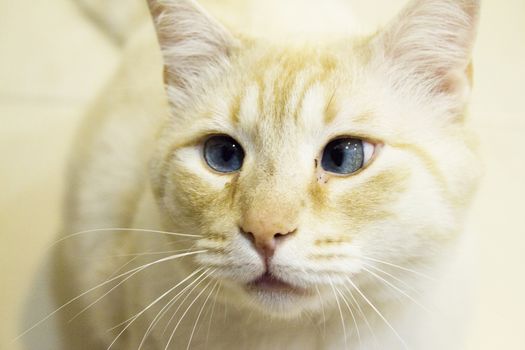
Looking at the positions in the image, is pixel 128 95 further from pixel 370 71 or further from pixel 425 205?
pixel 425 205

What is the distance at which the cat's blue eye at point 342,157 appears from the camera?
108 cm

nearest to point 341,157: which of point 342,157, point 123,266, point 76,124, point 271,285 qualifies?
point 342,157

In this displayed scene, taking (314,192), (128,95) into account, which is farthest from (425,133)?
(128,95)

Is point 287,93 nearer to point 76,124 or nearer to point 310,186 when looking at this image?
point 310,186

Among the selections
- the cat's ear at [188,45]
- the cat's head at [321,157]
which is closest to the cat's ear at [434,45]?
the cat's head at [321,157]

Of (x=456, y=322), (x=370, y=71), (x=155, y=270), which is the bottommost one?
(x=456, y=322)

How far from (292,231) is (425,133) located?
13.6 inches

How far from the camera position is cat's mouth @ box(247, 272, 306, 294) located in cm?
101

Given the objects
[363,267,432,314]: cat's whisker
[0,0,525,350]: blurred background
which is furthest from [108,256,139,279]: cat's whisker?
[363,267,432,314]: cat's whisker

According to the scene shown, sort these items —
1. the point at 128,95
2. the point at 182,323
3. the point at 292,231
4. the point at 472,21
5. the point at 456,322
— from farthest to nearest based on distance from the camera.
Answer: the point at 128,95 → the point at 456,322 → the point at 182,323 → the point at 472,21 → the point at 292,231

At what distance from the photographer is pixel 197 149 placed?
1.21 metres

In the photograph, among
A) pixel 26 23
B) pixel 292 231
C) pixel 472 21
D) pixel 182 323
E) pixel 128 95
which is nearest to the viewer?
pixel 292 231

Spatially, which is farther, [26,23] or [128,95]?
[26,23]

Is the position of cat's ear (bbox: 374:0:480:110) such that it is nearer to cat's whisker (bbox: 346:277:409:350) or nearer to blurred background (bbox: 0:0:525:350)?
cat's whisker (bbox: 346:277:409:350)
